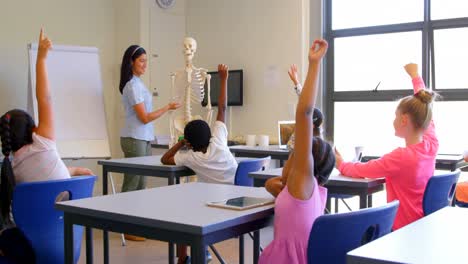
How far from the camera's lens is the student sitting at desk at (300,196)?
5.84 ft

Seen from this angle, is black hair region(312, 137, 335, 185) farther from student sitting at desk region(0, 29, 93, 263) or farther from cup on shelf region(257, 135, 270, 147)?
cup on shelf region(257, 135, 270, 147)

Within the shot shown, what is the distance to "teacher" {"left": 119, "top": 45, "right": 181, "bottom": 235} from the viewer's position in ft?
15.1

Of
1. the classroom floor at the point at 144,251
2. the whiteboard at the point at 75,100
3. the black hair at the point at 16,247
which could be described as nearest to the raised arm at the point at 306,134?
the black hair at the point at 16,247

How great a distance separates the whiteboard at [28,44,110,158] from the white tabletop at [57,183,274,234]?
2991 millimetres

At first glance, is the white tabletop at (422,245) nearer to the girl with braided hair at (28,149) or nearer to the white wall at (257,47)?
the girl with braided hair at (28,149)

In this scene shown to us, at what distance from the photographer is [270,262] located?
186cm

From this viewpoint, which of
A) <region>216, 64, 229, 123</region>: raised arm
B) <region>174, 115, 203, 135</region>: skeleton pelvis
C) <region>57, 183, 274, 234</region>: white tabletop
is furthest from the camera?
<region>174, 115, 203, 135</region>: skeleton pelvis

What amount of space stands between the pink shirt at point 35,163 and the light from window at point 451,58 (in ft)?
13.2

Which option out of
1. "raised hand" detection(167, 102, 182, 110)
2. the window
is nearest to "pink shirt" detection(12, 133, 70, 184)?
"raised hand" detection(167, 102, 182, 110)

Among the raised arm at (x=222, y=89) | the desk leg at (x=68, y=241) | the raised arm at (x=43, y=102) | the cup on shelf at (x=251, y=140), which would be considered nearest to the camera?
the desk leg at (x=68, y=241)

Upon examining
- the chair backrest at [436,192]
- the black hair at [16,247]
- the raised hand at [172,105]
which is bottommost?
the black hair at [16,247]

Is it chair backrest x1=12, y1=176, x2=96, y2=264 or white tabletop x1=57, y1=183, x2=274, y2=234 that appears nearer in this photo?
white tabletop x1=57, y1=183, x2=274, y2=234

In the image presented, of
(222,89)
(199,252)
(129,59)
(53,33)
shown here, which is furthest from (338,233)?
(53,33)

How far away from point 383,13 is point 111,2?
311 centimetres
